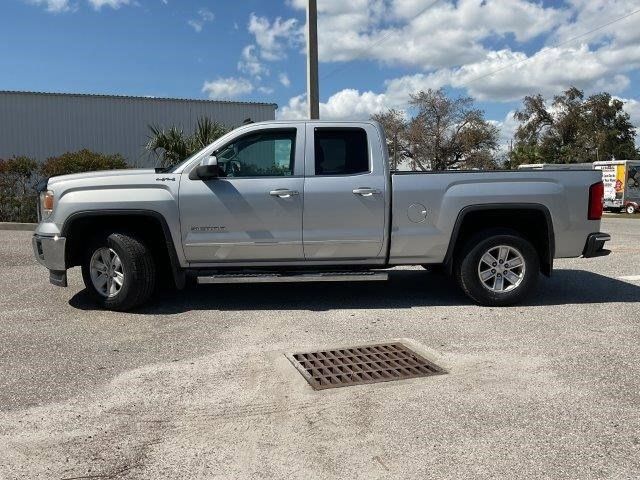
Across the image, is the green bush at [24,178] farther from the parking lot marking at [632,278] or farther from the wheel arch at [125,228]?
the parking lot marking at [632,278]

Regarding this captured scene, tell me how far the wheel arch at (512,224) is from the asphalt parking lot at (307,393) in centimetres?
60

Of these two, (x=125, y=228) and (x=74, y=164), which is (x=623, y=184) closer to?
(x=74, y=164)

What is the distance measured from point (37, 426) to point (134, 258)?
272 centimetres

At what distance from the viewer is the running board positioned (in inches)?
240

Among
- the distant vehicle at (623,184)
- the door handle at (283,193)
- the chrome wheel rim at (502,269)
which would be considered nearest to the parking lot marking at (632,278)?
the chrome wheel rim at (502,269)

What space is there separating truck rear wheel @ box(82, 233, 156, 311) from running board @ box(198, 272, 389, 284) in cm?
60

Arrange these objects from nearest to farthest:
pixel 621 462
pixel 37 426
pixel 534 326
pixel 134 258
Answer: pixel 621 462
pixel 37 426
pixel 534 326
pixel 134 258

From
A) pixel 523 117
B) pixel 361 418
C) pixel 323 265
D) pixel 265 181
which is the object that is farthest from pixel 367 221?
pixel 523 117

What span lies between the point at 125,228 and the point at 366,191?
2623 mm

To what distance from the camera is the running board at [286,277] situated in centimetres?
609

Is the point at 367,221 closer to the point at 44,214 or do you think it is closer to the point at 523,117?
the point at 44,214

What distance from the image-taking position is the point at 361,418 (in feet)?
11.9

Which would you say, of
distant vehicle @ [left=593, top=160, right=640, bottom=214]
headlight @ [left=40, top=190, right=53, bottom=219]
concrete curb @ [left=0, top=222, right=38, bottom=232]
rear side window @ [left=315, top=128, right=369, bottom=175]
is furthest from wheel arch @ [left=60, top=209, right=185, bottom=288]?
distant vehicle @ [left=593, top=160, right=640, bottom=214]

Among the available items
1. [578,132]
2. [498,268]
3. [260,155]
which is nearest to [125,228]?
[260,155]
